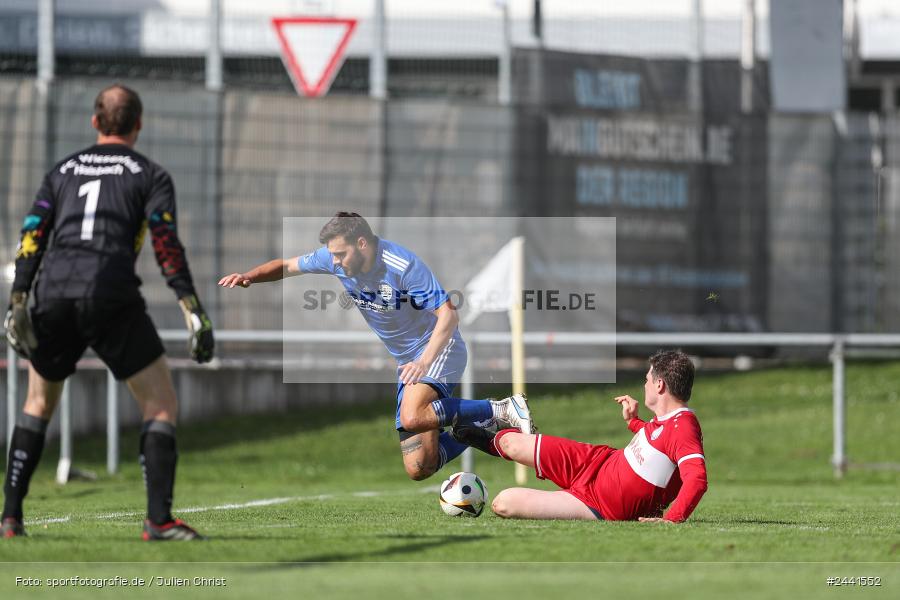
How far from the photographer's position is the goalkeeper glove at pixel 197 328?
5766 millimetres

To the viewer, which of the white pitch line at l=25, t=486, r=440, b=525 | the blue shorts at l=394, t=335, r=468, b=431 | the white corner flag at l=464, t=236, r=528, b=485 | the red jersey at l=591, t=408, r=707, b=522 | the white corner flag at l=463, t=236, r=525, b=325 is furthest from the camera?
the white corner flag at l=463, t=236, r=525, b=325

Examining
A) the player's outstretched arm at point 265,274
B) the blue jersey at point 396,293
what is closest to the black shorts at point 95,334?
the player's outstretched arm at point 265,274

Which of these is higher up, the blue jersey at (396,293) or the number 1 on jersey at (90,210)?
the number 1 on jersey at (90,210)

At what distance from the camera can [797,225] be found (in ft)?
53.8

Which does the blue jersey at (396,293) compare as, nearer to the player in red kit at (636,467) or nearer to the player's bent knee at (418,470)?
the player's bent knee at (418,470)

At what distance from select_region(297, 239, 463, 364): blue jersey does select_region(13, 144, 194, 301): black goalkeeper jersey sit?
2768 mm

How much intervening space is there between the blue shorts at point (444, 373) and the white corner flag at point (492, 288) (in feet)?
17.3

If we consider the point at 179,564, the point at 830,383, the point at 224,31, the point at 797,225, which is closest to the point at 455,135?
the point at 224,31

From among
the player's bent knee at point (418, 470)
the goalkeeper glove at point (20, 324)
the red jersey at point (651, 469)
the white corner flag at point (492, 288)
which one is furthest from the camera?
the white corner flag at point (492, 288)

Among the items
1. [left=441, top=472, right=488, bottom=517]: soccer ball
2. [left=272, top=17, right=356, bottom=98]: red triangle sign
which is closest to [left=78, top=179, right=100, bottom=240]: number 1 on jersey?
[left=441, top=472, right=488, bottom=517]: soccer ball

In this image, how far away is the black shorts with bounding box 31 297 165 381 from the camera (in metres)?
5.75

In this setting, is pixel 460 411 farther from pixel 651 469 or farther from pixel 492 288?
→ pixel 492 288

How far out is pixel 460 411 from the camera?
27.2 feet

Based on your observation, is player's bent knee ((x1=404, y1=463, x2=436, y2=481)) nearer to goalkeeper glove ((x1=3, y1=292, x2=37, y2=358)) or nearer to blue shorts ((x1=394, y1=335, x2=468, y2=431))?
blue shorts ((x1=394, y1=335, x2=468, y2=431))
